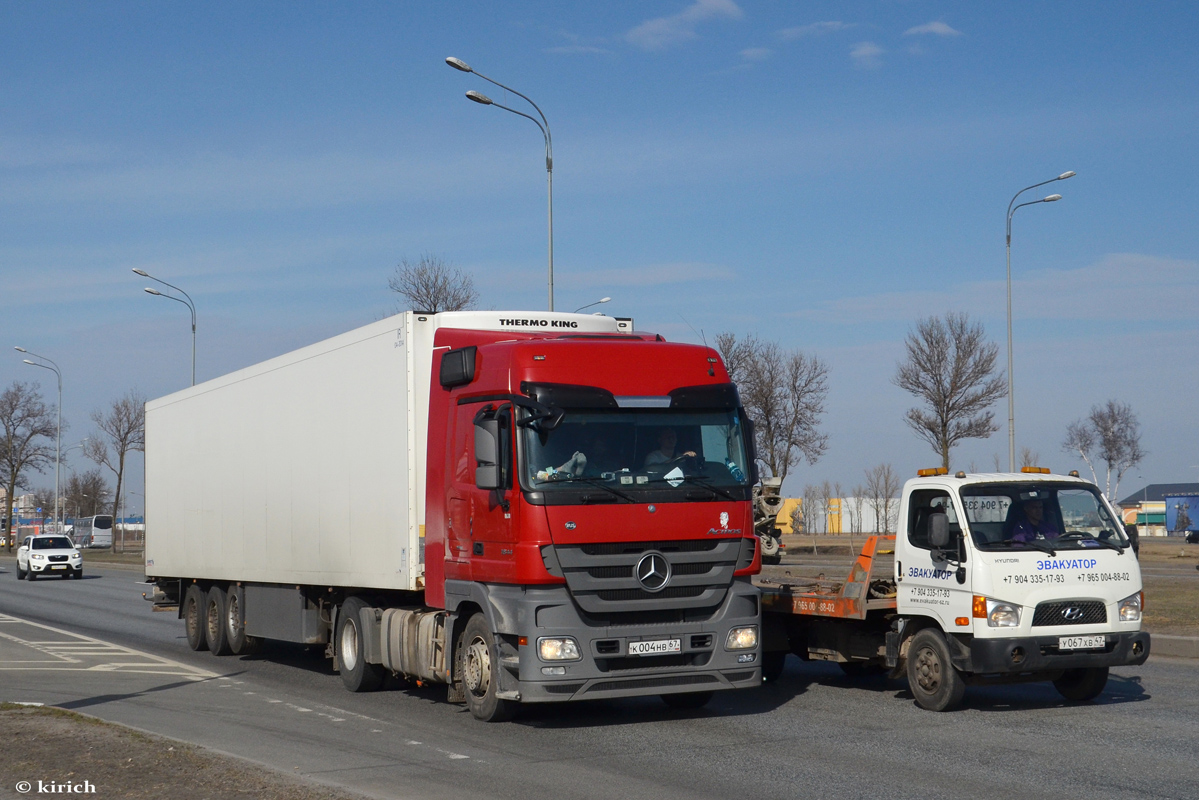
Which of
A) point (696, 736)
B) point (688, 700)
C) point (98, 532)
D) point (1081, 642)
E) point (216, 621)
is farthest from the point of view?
point (98, 532)

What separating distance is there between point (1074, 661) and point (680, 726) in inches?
134

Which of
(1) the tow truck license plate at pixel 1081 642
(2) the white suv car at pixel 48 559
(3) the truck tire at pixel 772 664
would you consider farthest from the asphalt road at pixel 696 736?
(2) the white suv car at pixel 48 559

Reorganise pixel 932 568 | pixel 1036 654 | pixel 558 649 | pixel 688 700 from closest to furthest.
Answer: pixel 558 649, pixel 1036 654, pixel 932 568, pixel 688 700

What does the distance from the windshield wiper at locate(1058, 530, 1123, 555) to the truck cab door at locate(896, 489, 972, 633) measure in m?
0.97

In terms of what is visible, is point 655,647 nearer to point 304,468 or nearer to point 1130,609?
point 1130,609

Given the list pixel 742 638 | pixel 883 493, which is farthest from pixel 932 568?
pixel 883 493

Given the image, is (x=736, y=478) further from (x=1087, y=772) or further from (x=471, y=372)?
(x=1087, y=772)

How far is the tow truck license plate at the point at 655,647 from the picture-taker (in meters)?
10.2

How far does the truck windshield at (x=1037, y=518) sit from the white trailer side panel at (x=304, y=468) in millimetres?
5159

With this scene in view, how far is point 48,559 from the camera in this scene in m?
44.3

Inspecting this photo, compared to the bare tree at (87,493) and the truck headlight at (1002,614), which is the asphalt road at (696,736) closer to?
the truck headlight at (1002,614)

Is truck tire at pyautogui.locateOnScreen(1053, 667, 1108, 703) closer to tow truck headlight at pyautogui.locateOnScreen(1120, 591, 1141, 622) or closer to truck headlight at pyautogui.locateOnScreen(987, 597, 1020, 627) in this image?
tow truck headlight at pyautogui.locateOnScreen(1120, 591, 1141, 622)

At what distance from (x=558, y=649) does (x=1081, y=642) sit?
14.8ft

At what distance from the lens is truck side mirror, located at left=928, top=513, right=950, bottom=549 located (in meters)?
10.7
